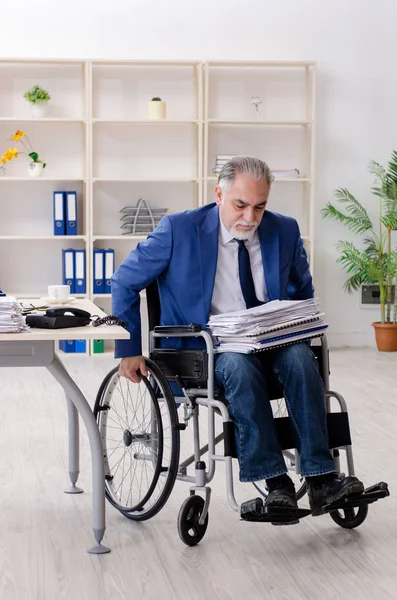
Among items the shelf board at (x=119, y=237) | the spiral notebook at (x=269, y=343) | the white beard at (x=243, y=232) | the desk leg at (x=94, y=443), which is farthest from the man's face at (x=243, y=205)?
the shelf board at (x=119, y=237)

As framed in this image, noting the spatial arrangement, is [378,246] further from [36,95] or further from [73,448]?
[73,448]

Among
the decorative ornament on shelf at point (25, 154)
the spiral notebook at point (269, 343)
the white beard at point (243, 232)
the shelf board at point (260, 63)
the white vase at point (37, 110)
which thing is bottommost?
the spiral notebook at point (269, 343)

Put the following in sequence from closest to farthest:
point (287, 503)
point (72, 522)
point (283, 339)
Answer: point (287, 503) → point (283, 339) → point (72, 522)

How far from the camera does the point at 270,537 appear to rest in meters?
2.70

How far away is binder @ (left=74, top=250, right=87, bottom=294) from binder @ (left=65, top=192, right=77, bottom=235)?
0.51ft

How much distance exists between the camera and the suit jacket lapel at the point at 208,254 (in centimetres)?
278

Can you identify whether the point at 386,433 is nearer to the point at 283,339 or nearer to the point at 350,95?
the point at 283,339

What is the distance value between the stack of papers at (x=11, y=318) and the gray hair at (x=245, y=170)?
28.9 inches

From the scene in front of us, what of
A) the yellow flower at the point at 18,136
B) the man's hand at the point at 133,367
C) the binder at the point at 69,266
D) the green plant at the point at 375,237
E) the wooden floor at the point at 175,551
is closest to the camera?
the wooden floor at the point at 175,551

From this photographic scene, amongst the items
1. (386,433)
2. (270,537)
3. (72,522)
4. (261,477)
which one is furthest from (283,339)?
(386,433)

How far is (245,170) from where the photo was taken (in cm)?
274

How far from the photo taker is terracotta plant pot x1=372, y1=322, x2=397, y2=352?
6570 millimetres

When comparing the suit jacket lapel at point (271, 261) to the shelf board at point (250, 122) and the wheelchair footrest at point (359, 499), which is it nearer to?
the wheelchair footrest at point (359, 499)

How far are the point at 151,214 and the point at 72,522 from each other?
3.92m
